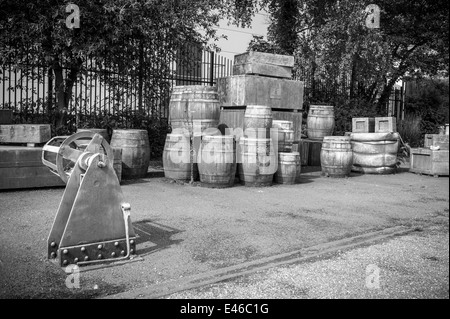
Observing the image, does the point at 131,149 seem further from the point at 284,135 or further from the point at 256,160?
the point at 284,135

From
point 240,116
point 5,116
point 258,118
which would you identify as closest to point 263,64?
point 240,116

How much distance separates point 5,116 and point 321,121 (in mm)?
8268

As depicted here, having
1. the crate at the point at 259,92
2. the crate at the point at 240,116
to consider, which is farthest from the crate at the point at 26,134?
the crate at the point at 259,92

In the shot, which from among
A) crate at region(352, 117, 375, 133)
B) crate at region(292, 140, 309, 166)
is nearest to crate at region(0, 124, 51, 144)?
crate at region(292, 140, 309, 166)

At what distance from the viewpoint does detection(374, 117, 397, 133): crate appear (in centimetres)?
1132

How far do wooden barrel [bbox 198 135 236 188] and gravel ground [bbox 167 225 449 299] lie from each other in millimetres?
3812

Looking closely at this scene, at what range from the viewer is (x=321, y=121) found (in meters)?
13.4

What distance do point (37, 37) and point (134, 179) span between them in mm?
3757

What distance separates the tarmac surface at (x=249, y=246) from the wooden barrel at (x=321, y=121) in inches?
216

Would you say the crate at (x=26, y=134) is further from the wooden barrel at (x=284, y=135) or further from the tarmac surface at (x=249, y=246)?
the wooden barrel at (x=284, y=135)

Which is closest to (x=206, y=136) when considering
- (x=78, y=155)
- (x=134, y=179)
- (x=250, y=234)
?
(x=134, y=179)

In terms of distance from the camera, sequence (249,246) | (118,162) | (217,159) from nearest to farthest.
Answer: (249,246), (217,159), (118,162)

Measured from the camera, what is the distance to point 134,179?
8.90m

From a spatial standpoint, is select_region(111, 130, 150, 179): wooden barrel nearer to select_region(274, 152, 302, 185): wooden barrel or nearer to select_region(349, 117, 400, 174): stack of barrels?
select_region(274, 152, 302, 185): wooden barrel
